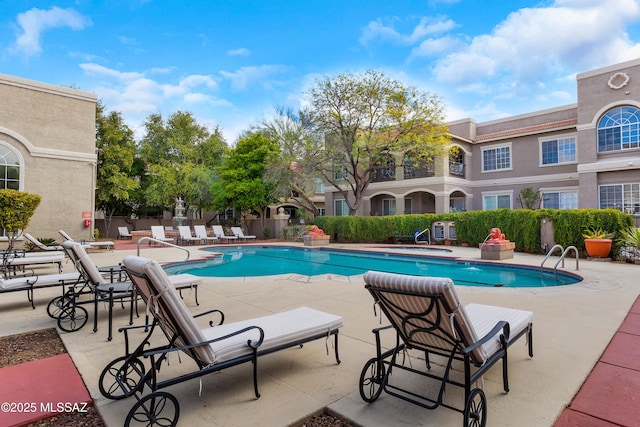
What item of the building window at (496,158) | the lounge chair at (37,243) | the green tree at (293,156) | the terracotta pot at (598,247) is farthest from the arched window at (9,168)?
the building window at (496,158)

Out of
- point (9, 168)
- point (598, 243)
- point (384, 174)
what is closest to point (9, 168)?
point (9, 168)

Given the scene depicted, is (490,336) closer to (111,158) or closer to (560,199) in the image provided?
(560,199)

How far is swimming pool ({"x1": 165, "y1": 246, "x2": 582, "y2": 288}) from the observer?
376 inches

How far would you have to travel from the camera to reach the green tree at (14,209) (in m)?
11.5

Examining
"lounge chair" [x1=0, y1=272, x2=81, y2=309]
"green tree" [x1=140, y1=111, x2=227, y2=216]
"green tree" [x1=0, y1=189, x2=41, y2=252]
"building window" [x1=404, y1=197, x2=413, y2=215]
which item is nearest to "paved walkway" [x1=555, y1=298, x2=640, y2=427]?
"lounge chair" [x1=0, y1=272, x2=81, y2=309]

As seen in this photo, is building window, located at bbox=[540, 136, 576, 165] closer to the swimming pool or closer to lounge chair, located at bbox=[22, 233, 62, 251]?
the swimming pool

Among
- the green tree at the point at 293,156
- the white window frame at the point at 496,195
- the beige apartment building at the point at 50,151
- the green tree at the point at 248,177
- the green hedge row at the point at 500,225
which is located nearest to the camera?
the green hedge row at the point at 500,225

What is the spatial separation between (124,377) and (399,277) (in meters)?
2.17

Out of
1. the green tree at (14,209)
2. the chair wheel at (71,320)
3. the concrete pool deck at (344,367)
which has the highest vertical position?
the green tree at (14,209)

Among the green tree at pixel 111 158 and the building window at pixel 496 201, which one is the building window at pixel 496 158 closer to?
the building window at pixel 496 201

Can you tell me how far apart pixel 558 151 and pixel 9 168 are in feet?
89.8

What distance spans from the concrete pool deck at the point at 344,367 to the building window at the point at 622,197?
15316 millimetres

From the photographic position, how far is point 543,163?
21.9 meters

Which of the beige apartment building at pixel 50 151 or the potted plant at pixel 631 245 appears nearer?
the potted plant at pixel 631 245
